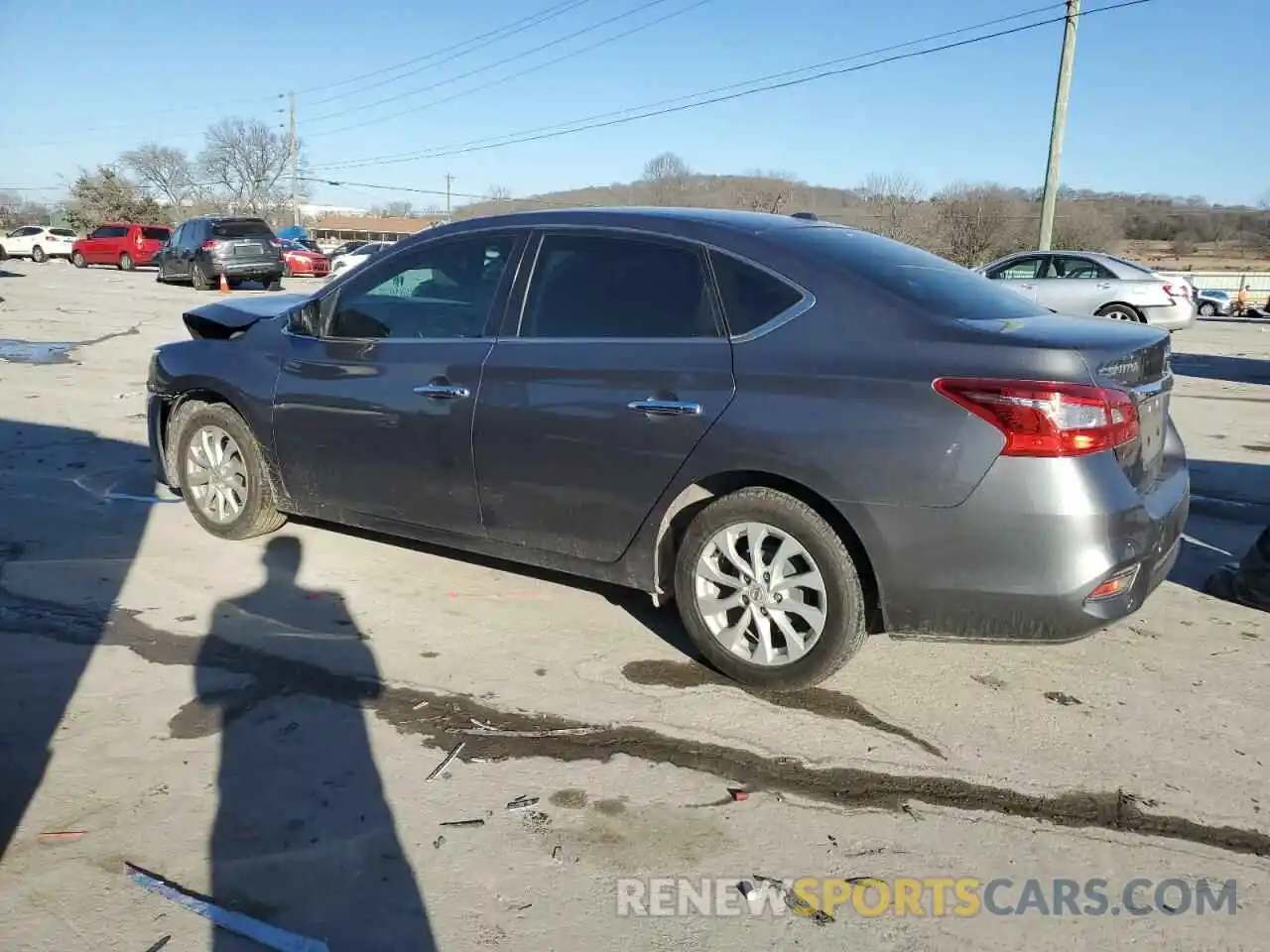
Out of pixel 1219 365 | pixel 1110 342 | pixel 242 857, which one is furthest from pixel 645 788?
pixel 1219 365

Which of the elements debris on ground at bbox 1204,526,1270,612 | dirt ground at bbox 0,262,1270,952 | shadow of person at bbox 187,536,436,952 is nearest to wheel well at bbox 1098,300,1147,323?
dirt ground at bbox 0,262,1270,952

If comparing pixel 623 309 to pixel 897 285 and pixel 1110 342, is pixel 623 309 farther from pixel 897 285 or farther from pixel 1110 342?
pixel 1110 342

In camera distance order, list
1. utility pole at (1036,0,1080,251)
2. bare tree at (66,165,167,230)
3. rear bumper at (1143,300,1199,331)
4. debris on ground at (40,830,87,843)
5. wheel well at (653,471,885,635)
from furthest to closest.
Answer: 1. bare tree at (66,165,167,230)
2. utility pole at (1036,0,1080,251)
3. rear bumper at (1143,300,1199,331)
4. wheel well at (653,471,885,635)
5. debris on ground at (40,830,87,843)

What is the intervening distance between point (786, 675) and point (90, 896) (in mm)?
2296

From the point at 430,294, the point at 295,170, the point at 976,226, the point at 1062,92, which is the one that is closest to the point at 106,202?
the point at 295,170

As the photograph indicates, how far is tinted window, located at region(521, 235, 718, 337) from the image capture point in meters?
3.85

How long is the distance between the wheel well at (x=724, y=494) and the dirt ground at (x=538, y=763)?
366mm

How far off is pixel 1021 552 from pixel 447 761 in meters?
2.00

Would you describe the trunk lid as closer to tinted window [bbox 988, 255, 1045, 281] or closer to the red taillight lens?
the red taillight lens

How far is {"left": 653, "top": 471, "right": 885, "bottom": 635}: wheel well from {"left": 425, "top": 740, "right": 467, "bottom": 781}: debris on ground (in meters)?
1.05

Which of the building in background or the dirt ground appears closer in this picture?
the dirt ground

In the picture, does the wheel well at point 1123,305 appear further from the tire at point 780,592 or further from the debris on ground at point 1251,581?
the tire at point 780,592

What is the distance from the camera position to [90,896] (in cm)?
259

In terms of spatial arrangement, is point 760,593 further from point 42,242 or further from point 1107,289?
point 42,242
